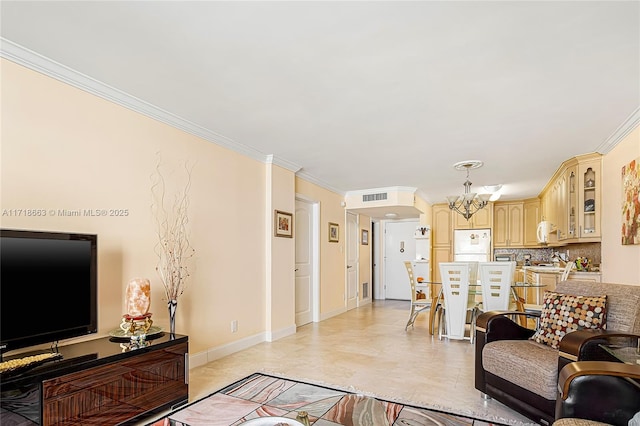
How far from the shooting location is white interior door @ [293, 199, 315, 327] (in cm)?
587

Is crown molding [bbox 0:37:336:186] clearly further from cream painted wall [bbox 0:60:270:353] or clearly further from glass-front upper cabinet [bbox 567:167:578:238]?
glass-front upper cabinet [bbox 567:167:578:238]

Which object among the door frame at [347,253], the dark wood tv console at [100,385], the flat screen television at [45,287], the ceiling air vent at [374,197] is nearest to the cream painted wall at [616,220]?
the ceiling air vent at [374,197]

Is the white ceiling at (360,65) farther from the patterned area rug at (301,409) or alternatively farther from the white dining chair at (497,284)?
the patterned area rug at (301,409)

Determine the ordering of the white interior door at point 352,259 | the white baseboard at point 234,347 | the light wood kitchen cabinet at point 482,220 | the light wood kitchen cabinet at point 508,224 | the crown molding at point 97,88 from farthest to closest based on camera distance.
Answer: the light wood kitchen cabinet at point 482,220
the light wood kitchen cabinet at point 508,224
the white interior door at point 352,259
the white baseboard at point 234,347
the crown molding at point 97,88

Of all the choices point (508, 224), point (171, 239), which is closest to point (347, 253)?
point (508, 224)

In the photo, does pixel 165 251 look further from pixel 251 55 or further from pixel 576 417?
pixel 576 417

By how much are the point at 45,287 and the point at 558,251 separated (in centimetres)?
830

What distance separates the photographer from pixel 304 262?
6043 millimetres

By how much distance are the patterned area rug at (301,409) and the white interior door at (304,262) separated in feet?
9.04

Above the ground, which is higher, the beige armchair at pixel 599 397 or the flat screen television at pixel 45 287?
the flat screen television at pixel 45 287

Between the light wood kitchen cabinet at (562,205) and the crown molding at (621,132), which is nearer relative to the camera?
the crown molding at (621,132)

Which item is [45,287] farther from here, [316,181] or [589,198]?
[589,198]

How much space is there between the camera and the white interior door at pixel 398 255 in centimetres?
931

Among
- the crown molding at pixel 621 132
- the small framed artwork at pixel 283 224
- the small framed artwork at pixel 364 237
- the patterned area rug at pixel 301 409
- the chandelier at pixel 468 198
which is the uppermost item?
the crown molding at pixel 621 132
